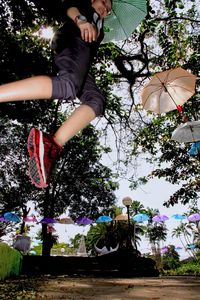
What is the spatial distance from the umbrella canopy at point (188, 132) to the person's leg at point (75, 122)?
533 centimetres

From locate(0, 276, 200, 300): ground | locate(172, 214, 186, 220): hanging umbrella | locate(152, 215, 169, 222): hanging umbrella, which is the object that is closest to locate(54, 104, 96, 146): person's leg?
locate(0, 276, 200, 300): ground

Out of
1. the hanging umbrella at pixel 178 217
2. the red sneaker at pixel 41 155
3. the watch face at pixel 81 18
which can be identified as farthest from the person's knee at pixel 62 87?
the hanging umbrella at pixel 178 217

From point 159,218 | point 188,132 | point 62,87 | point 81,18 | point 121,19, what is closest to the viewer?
point 62,87

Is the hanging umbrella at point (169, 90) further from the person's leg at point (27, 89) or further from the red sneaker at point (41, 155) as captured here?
the person's leg at point (27, 89)

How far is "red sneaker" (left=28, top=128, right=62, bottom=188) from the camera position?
249cm

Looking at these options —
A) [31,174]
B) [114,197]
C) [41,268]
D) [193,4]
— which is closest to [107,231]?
[114,197]

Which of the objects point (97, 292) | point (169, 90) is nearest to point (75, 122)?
point (97, 292)

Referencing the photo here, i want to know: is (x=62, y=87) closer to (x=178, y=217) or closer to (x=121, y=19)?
(x=121, y=19)

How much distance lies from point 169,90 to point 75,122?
5.61m

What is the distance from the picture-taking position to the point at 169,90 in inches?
302

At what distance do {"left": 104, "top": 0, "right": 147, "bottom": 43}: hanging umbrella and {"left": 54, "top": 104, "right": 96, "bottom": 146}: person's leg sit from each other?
6.22 feet

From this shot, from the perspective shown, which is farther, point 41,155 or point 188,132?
point 188,132

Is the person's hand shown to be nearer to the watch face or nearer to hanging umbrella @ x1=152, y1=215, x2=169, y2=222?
the watch face

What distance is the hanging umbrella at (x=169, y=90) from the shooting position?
7.44 metres
